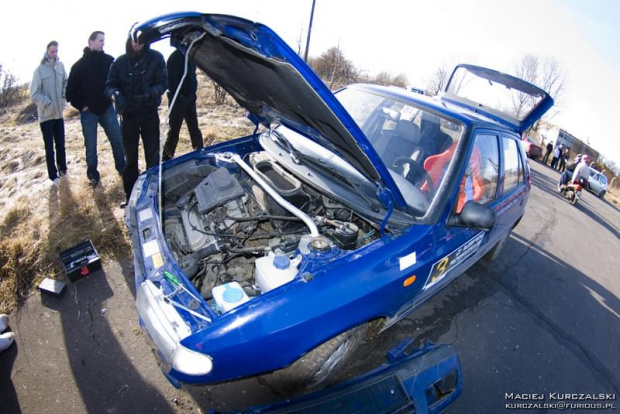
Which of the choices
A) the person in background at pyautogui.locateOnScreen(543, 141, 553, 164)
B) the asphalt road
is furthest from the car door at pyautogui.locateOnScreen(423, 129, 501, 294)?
the person in background at pyautogui.locateOnScreen(543, 141, 553, 164)

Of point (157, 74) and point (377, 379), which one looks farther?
point (157, 74)

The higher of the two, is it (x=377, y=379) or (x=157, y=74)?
(x=157, y=74)

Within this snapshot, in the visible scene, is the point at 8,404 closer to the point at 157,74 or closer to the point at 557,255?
the point at 157,74

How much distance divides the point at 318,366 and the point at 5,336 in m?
2.10

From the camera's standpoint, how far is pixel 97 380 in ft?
6.90

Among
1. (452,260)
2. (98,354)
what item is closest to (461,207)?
(452,260)

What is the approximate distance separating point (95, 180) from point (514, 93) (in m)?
5.05

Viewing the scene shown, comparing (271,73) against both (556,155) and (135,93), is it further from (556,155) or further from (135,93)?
(556,155)

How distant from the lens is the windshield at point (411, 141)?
7.47ft

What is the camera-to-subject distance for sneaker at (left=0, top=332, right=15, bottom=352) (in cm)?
220

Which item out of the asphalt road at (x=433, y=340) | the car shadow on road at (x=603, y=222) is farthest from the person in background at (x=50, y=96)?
the car shadow on road at (x=603, y=222)

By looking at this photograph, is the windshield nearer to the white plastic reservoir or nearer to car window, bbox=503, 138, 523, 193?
car window, bbox=503, 138, 523, 193

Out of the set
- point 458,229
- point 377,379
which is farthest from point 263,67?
point 377,379

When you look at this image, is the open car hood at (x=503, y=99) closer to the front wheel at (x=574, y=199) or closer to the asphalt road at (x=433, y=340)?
the asphalt road at (x=433, y=340)
